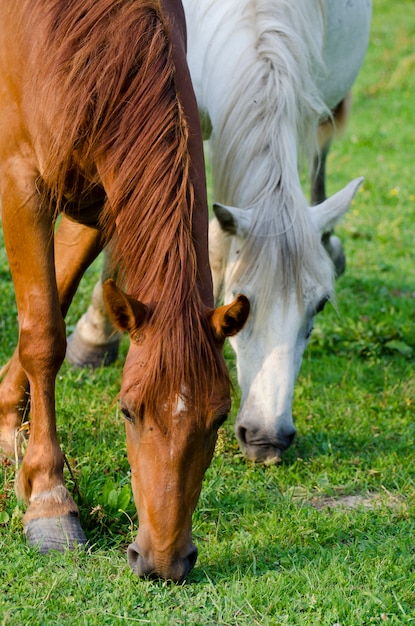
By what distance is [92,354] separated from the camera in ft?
15.6

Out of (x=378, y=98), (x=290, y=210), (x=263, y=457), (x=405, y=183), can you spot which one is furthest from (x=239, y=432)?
(x=378, y=98)

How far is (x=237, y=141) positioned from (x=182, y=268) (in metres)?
1.59

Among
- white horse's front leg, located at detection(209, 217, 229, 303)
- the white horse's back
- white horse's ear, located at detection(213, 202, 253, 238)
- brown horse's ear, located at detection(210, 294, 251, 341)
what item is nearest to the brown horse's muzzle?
brown horse's ear, located at detection(210, 294, 251, 341)

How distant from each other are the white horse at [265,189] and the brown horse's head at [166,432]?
1.07 m

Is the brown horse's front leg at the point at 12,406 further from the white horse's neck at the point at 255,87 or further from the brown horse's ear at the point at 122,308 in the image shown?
the white horse's neck at the point at 255,87

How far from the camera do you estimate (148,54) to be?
9.10 ft

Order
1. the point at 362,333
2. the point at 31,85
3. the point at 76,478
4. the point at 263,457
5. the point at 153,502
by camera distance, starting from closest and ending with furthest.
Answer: the point at 153,502
the point at 31,85
the point at 76,478
the point at 263,457
the point at 362,333

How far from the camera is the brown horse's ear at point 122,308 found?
2396mm

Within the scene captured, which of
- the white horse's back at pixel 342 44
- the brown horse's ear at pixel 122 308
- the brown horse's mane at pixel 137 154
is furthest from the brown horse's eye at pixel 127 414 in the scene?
the white horse's back at pixel 342 44

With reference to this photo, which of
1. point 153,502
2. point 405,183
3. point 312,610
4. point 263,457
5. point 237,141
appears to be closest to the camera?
point 153,502

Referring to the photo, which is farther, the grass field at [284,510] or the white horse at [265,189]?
the white horse at [265,189]

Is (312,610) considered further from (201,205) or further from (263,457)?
(201,205)

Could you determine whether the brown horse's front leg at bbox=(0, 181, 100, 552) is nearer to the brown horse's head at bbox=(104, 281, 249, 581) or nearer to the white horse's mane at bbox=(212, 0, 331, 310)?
the brown horse's head at bbox=(104, 281, 249, 581)

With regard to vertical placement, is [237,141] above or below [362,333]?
above
